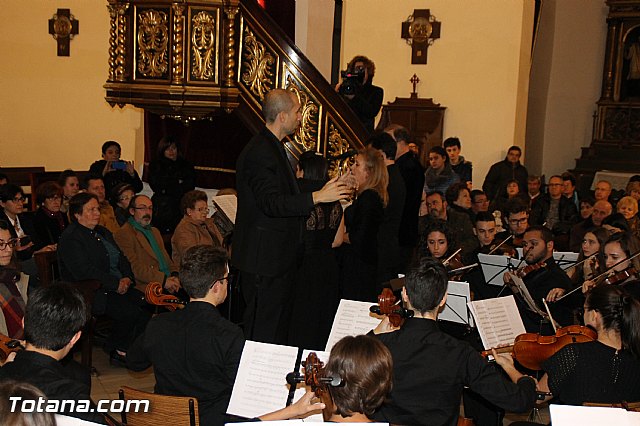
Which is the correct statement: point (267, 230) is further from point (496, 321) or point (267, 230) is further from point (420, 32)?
point (420, 32)

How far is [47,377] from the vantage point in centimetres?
288

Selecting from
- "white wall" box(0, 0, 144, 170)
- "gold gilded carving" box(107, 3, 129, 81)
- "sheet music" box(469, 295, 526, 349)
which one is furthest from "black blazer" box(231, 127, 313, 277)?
"white wall" box(0, 0, 144, 170)

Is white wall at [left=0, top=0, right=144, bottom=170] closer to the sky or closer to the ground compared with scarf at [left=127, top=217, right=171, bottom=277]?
closer to the sky

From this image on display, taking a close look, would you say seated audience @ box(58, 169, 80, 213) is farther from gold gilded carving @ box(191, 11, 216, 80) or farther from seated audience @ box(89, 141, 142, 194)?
gold gilded carving @ box(191, 11, 216, 80)

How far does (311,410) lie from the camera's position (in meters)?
2.72

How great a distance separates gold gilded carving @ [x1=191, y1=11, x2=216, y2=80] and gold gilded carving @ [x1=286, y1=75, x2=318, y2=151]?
722 mm

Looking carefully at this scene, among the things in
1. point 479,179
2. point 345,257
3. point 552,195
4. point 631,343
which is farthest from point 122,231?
point 479,179

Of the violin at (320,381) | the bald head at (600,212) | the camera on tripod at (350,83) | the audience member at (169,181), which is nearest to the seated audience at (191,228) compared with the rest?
the audience member at (169,181)

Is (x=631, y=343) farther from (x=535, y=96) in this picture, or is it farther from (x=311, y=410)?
(x=535, y=96)

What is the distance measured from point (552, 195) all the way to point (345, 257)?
4.55 metres

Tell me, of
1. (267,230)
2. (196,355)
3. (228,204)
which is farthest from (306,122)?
(196,355)

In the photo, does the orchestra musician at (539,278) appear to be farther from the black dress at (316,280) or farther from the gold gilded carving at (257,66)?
the gold gilded carving at (257,66)

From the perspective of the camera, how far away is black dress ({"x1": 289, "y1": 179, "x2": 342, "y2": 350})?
19.0 ft

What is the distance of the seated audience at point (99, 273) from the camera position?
5.99 m
